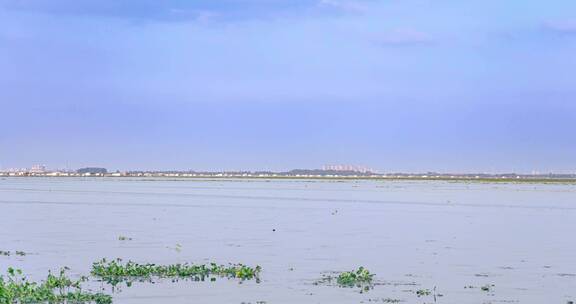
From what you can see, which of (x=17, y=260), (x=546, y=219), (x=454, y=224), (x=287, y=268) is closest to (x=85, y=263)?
(x=17, y=260)

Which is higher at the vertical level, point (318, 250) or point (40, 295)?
point (40, 295)

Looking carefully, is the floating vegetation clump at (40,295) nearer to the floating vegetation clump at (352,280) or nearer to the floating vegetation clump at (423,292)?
the floating vegetation clump at (352,280)

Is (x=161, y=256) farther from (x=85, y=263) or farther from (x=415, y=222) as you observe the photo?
(x=415, y=222)

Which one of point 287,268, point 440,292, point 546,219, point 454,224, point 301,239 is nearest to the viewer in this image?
point 440,292

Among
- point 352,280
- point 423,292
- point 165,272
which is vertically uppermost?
point 165,272

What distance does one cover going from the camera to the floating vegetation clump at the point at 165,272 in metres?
30.5

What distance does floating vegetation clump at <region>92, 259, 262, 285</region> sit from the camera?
3047cm

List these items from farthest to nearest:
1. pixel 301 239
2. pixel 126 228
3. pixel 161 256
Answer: pixel 126 228 < pixel 301 239 < pixel 161 256

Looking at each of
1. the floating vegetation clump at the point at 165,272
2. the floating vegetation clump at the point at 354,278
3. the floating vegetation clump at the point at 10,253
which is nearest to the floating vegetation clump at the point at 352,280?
the floating vegetation clump at the point at 354,278

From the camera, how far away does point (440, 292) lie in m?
28.5

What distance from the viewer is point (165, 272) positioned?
31109 mm

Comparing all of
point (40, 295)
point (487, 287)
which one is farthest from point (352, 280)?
point (40, 295)

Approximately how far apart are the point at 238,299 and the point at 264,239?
68.0 feet

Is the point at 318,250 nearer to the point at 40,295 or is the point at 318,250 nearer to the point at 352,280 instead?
the point at 352,280
